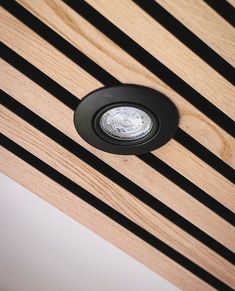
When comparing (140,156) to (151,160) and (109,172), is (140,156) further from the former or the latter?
(109,172)

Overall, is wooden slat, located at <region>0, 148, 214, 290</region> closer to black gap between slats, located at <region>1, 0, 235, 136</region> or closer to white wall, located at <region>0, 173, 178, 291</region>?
white wall, located at <region>0, 173, 178, 291</region>

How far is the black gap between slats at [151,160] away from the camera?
1.87 metres

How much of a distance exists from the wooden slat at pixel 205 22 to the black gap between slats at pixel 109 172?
0.91 meters

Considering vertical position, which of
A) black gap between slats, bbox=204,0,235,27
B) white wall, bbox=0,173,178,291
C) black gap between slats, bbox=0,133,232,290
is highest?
black gap between slats, bbox=204,0,235,27

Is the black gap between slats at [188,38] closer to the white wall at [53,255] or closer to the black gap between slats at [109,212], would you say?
the black gap between slats at [109,212]

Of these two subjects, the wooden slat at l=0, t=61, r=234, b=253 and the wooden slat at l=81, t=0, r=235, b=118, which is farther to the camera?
the wooden slat at l=0, t=61, r=234, b=253

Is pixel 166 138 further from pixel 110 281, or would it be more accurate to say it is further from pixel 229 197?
pixel 110 281

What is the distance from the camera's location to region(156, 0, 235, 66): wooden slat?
164 cm

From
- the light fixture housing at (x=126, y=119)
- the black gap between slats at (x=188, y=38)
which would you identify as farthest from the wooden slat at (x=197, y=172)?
the black gap between slats at (x=188, y=38)

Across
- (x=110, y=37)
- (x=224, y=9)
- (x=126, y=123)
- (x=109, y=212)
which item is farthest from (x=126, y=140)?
(x=224, y=9)

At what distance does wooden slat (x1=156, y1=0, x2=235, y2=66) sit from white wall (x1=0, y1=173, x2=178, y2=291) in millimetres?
1388

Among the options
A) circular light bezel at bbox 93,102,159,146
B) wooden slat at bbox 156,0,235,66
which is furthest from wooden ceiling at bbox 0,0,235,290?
circular light bezel at bbox 93,102,159,146

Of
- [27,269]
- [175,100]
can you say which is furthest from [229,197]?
[27,269]

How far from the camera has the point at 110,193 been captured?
7.55 feet
